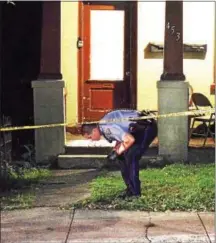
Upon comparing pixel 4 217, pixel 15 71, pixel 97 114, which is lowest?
pixel 4 217

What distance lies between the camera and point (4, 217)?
21.6 feet

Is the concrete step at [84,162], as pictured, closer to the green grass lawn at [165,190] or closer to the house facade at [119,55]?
the green grass lawn at [165,190]

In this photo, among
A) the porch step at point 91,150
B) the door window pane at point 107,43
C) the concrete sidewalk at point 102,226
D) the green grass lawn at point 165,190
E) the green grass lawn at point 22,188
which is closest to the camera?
the concrete sidewalk at point 102,226

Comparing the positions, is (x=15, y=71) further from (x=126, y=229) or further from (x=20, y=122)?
(x=126, y=229)

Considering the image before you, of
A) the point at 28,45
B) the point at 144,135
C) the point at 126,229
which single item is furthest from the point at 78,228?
the point at 28,45

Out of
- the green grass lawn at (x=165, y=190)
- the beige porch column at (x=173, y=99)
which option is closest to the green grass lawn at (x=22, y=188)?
the green grass lawn at (x=165, y=190)

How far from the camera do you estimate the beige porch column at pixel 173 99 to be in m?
9.16

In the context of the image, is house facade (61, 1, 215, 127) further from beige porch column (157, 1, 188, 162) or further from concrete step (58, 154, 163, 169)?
concrete step (58, 154, 163, 169)

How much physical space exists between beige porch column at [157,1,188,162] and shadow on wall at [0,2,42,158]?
7.46ft

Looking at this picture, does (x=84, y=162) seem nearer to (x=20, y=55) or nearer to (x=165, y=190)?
(x=165, y=190)

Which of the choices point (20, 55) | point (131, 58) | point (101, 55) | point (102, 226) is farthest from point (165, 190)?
point (20, 55)

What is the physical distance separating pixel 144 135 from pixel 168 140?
2504 mm

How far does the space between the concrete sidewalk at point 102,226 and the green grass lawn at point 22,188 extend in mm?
268

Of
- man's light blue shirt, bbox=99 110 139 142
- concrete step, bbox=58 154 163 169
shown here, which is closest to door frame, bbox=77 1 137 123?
concrete step, bbox=58 154 163 169
